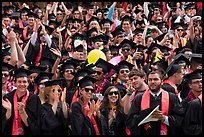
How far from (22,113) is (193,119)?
7.45 feet

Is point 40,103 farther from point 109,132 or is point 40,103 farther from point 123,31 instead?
point 123,31

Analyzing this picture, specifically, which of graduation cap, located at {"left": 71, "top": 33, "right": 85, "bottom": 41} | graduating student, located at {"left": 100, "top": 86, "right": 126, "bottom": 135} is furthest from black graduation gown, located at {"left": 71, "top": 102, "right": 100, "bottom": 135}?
graduation cap, located at {"left": 71, "top": 33, "right": 85, "bottom": 41}

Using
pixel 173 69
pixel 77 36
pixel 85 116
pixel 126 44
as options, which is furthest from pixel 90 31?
pixel 85 116

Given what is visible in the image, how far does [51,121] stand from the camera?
22.9 feet

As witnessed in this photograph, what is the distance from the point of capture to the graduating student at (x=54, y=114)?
6.98 meters

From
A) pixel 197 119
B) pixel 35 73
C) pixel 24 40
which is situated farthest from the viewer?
pixel 24 40

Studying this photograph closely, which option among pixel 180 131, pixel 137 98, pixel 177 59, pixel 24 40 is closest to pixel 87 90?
pixel 137 98

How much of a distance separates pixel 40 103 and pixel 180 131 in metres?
1.95

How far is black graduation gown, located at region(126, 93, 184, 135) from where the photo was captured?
667 centimetres

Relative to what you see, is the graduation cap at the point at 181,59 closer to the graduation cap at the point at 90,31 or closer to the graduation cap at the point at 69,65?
the graduation cap at the point at 69,65

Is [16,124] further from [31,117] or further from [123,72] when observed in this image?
[123,72]

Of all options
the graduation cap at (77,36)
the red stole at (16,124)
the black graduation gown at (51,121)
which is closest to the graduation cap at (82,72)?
the black graduation gown at (51,121)

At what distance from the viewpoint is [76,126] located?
6938 millimetres

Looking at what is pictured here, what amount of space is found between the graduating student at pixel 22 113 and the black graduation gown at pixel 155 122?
129 centimetres
